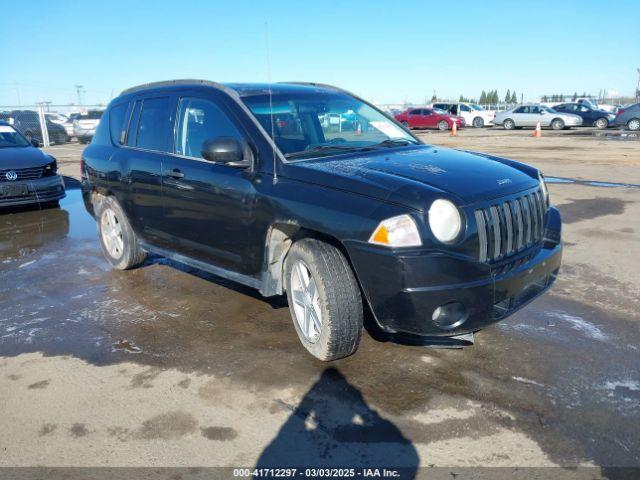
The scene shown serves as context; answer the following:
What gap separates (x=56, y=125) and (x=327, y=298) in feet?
92.3

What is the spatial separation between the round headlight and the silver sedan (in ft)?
100

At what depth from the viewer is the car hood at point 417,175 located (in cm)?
319

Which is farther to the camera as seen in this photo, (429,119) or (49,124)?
(429,119)

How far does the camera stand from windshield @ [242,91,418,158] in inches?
158

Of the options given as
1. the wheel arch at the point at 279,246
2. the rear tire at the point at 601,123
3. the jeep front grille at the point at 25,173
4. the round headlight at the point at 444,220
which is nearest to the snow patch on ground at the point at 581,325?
the round headlight at the point at 444,220

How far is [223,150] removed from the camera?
147 inches

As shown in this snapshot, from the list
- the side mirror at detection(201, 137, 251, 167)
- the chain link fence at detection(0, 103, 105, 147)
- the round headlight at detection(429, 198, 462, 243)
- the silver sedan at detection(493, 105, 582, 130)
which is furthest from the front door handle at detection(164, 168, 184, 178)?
A: the silver sedan at detection(493, 105, 582, 130)

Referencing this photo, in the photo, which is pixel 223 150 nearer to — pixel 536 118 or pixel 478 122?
pixel 536 118

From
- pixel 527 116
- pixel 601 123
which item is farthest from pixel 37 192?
pixel 601 123

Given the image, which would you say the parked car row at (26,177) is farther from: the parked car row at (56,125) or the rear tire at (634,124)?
the rear tire at (634,124)

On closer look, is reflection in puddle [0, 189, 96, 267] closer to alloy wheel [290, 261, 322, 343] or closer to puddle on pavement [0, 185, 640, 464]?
puddle on pavement [0, 185, 640, 464]

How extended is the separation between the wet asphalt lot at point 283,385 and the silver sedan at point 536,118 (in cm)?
2786

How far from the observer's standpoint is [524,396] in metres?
3.20

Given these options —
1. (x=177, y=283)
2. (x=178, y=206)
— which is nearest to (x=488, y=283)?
(x=178, y=206)
